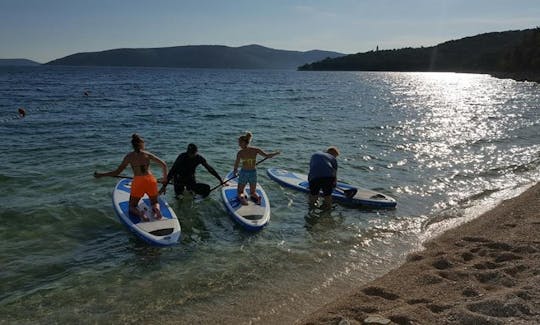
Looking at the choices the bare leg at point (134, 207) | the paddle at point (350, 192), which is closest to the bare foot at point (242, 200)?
the bare leg at point (134, 207)

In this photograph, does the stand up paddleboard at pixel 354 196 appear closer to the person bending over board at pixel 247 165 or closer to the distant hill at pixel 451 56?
the person bending over board at pixel 247 165

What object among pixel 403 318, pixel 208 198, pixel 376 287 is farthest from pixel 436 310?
pixel 208 198

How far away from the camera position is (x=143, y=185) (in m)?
9.78

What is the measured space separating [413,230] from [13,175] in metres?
11.7

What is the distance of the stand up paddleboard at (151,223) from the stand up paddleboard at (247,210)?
1.43m

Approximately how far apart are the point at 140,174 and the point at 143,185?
0.29 m

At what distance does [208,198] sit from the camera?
12.3 m

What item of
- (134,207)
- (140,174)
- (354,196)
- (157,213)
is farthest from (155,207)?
(354,196)

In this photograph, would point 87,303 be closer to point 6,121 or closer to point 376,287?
point 376,287

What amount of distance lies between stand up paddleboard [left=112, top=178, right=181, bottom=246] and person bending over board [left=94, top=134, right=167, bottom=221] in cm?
17

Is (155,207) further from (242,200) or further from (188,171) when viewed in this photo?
(242,200)

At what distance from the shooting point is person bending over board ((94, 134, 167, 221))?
9.42 meters

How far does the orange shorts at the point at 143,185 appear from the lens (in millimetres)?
9711

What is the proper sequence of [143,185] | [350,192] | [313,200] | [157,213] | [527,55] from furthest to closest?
[527,55] → [350,192] → [313,200] → [157,213] → [143,185]
